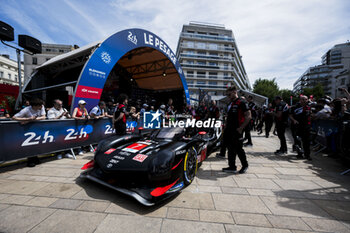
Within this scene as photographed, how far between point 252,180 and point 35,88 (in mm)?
10993

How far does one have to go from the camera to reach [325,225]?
1.74 metres

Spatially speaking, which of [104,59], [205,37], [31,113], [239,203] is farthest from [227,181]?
[205,37]

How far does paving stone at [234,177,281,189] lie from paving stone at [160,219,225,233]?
125 cm

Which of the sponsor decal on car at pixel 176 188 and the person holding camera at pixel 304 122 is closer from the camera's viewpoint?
the sponsor decal on car at pixel 176 188

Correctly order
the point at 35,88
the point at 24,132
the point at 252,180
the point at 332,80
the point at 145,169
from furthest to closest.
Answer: the point at 332,80 < the point at 35,88 < the point at 24,132 < the point at 252,180 < the point at 145,169

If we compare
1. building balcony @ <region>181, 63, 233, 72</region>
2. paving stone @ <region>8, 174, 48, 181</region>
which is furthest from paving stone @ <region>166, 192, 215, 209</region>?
building balcony @ <region>181, 63, 233, 72</region>

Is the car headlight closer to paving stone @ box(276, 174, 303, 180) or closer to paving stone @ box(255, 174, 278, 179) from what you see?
paving stone @ box(255, 174, 278, 179)

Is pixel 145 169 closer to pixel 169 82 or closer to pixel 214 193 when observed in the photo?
pixel 214 193

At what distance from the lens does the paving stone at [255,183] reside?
271cm

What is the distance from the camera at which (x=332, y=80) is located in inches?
2707

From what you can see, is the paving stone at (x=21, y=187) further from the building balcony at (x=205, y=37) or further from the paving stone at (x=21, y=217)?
the building balcony at (x=205, y=37)

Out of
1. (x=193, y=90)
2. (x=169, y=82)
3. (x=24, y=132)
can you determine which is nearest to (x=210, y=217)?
(x=24, y=132)

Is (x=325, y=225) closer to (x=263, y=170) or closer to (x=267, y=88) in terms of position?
(x=263, y=170)

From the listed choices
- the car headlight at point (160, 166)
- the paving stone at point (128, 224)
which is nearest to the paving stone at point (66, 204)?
the paving stone at point (128, 224)
